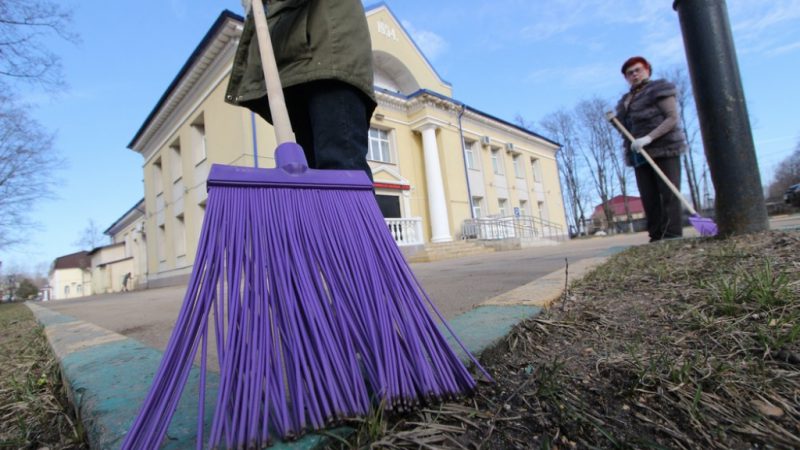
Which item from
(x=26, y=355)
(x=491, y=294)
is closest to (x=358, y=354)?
(x=491, y=294)

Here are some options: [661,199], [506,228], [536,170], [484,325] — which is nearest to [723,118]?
[661,199]

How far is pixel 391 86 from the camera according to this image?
50.9ft

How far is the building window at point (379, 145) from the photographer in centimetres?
1345

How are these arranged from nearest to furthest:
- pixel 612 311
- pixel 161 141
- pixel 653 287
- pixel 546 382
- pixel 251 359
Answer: pixel 251 359 < pixel 546 382 < pixel 612 311 < pixel 653 287 < pixel 161 141

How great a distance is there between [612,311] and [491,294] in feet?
2.89

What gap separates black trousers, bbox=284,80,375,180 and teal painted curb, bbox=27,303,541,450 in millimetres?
618

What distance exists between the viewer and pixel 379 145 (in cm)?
1378

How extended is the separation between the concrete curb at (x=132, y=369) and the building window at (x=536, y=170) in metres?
22.0

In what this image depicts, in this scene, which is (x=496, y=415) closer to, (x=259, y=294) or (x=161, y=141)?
(x=259, y=294)

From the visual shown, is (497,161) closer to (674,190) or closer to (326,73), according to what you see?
(674,190)

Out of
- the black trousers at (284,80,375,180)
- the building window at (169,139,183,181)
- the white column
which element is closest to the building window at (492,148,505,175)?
the white column

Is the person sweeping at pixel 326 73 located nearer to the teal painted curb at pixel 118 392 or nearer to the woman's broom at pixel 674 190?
the teal painted curb at pixel 118 392

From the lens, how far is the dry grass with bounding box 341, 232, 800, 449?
24.7 inches

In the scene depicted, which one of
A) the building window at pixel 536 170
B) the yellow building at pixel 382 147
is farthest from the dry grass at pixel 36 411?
the building window at pixel 536 170
